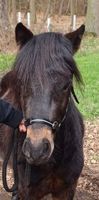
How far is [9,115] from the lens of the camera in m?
3.35

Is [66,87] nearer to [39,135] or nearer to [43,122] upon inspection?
[43,122]

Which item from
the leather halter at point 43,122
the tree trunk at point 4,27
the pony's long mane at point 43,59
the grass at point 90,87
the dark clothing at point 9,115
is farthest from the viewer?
the tree trunk at point 4,27

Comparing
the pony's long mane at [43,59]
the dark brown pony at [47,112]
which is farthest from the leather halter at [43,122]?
the pony's long mane at [43,59]

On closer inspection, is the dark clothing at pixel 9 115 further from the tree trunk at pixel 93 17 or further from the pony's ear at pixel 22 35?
the tree trunk at pixel 93 17

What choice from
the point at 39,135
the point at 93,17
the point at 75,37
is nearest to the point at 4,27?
the point at 93,17

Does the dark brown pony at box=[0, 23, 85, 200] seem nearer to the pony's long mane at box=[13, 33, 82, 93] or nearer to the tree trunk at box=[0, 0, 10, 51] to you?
the pony's long mane at box=[13, 33, 82, 93]

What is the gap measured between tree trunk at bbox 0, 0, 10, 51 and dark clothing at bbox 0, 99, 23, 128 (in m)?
10.7

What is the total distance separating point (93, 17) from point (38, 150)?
70.1 feet

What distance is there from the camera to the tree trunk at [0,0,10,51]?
14.7 m

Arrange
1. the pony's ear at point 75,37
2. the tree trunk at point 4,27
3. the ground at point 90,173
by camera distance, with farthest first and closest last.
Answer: the tree trunk at point 4,27, the ground at point 90,173, the pony's ear at point 75,37

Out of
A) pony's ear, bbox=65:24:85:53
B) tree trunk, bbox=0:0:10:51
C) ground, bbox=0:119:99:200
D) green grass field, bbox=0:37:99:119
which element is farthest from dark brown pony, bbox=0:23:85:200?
tree trunk, bbox=0:0:10:51

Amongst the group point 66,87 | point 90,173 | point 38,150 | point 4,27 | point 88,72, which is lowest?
point 88,72

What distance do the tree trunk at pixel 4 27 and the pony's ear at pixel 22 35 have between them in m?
10.4

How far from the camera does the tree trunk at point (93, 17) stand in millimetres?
23031
